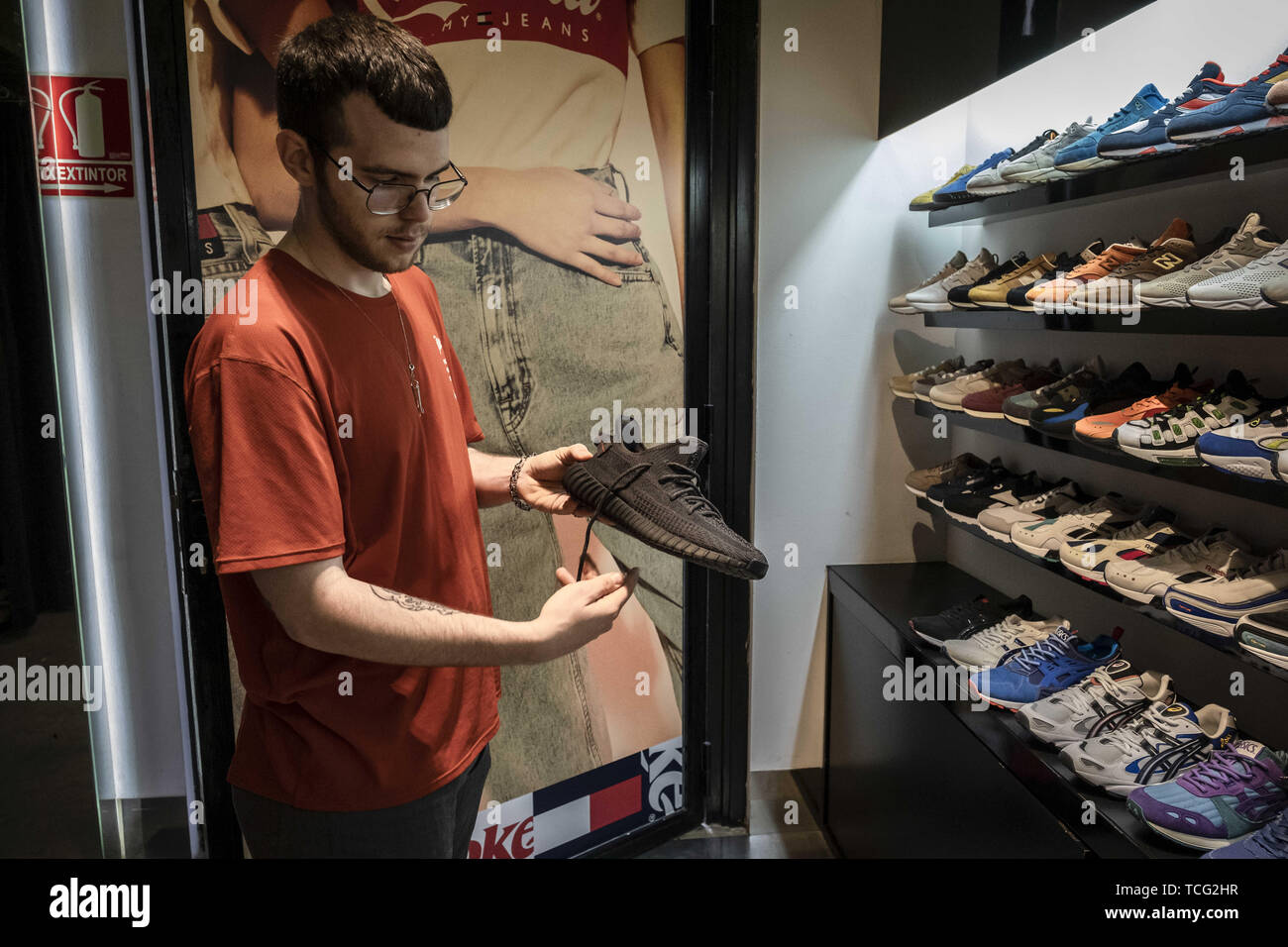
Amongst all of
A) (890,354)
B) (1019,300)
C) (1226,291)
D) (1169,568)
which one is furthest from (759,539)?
(1226,291)

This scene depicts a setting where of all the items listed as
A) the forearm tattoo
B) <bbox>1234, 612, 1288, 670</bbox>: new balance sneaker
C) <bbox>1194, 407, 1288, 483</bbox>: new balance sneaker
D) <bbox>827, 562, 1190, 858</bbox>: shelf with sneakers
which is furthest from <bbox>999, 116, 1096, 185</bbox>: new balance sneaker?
the forearm tattoo

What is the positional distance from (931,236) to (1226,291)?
1205mm

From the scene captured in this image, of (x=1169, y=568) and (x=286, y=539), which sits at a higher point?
(x=286, y=539)

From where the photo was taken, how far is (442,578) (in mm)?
1270

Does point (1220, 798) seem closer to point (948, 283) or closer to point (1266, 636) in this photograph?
point (1266, 636)

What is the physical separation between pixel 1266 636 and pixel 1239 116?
2.56 feet

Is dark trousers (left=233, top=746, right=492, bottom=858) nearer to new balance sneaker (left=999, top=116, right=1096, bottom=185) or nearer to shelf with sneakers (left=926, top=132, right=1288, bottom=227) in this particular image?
shelf with sneakers (left=926, top=132, right=1288, bottom=227)

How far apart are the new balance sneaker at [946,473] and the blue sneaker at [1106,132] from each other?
83cm

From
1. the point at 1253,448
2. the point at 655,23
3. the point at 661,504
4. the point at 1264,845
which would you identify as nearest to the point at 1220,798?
the point at 1264,845

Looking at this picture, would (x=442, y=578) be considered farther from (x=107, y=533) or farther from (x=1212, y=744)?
(x=1212, y=744)

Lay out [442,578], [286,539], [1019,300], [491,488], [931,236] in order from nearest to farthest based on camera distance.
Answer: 1. [286,539]
2. [442,578]
3. [491,488]
4. [1019,300]
5. [931,236]

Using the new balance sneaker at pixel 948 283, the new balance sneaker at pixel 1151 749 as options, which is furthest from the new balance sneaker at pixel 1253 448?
the new balance sneaker at pixel 948 283

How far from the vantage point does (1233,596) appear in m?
1.39
